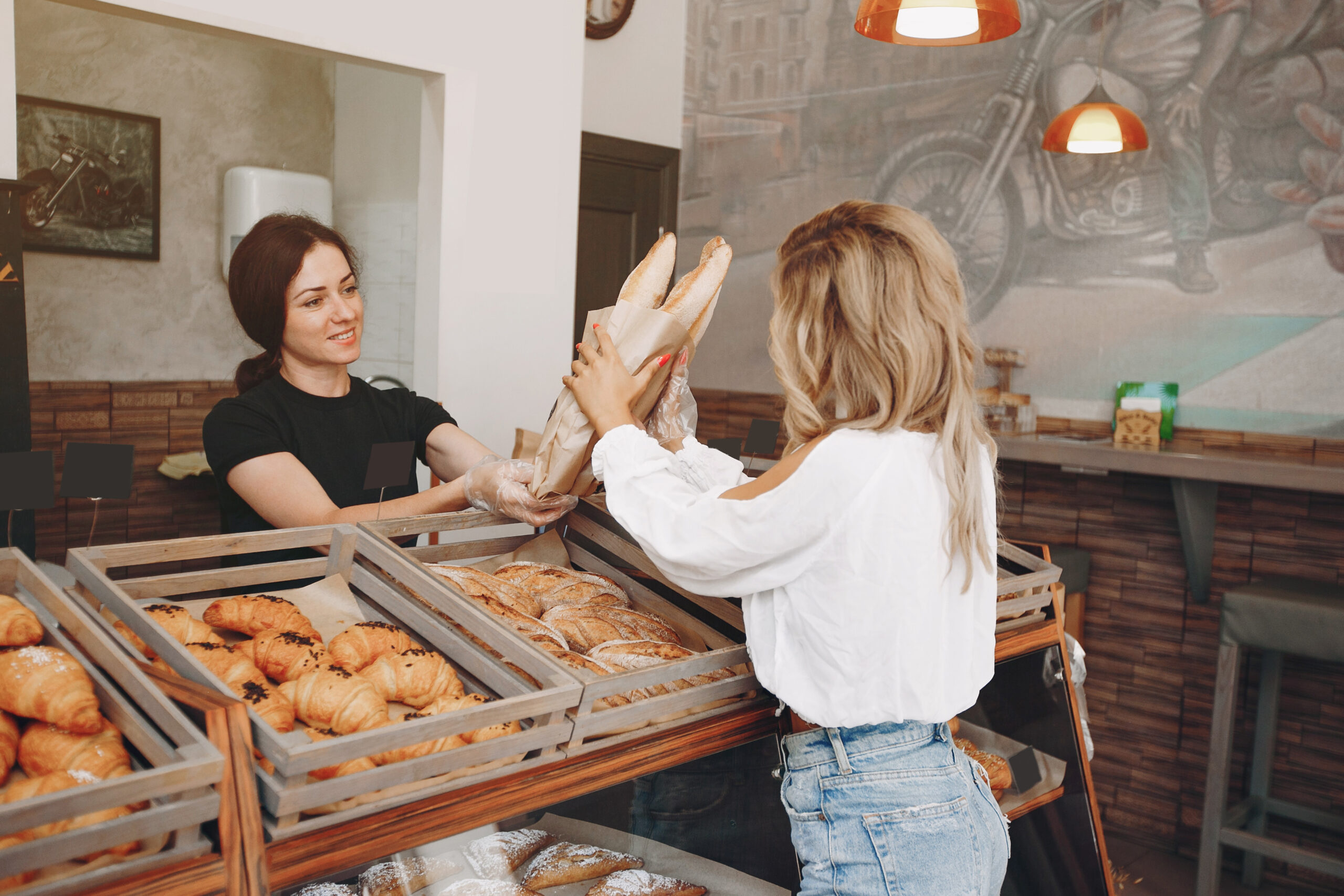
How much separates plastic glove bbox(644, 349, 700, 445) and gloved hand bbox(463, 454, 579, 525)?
0.17 m

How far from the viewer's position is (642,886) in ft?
4.12

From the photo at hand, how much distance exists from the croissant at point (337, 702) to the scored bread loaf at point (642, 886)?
423mm

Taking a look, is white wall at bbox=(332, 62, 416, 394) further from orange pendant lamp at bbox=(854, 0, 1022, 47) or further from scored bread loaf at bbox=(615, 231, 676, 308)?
scored bread loaf at bbox=(615, 231, 676, 308)

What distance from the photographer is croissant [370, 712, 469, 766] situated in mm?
899

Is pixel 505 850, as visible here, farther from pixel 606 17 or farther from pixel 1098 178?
pixel 606 17

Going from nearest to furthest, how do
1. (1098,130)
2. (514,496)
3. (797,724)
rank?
(797,724) → (514,496) → (1098,130)

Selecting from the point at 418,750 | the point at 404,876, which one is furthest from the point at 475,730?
the point at 404,876

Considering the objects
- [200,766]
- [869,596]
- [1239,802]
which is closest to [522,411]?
[869,596]

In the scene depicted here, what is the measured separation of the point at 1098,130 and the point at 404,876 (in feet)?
10.1

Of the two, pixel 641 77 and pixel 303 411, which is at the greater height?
pixel 641 77

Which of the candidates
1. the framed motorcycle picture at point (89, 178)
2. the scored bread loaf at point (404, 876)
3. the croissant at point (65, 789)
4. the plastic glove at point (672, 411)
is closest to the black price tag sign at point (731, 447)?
the plastic glove at point (672, 411)

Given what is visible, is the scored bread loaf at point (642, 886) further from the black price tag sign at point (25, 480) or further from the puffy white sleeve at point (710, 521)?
the black price tag sign at point (25, 480)

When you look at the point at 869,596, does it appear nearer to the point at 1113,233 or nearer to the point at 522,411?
the point at 522,411

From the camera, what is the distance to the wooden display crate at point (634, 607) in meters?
1.02
